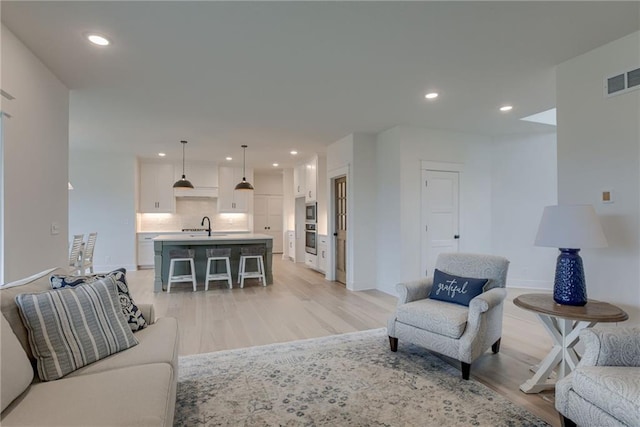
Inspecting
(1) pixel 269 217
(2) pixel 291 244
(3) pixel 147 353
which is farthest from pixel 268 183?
(3) pixel 147 353

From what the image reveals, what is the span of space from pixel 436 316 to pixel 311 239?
5.19 metres

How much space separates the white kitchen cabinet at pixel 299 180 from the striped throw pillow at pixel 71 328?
20.5ft

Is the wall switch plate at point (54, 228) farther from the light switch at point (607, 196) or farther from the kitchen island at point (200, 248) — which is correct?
the light switch at point (607, 196)

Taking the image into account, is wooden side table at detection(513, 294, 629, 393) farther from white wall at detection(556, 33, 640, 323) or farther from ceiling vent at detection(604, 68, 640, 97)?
ceiling vent at detection(604, 68, 640, 97)

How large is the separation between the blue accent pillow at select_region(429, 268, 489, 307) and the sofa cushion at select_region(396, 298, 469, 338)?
0.19 ft

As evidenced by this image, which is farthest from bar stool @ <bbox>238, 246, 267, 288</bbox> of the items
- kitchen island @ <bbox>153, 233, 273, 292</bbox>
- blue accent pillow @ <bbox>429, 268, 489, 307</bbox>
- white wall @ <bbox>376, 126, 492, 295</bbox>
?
blue accent pillow @ <bbox>429, 268, 489, 307</bbox>

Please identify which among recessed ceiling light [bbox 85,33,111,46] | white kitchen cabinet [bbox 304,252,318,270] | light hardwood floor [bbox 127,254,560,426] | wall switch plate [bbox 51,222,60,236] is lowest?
light hardwood floor [bbox 127,254,560,426]

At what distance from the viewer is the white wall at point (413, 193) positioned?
5.02 metres

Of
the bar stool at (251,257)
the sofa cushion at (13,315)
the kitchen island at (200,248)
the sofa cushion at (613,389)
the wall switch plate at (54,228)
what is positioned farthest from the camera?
the bar stool at (251,257)

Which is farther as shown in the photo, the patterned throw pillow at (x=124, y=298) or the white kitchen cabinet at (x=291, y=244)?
the white kitchen cabinet at (x=291, y=244)

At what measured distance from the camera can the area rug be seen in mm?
2012

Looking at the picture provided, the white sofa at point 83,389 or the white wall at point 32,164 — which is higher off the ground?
the white wall at point 32,164

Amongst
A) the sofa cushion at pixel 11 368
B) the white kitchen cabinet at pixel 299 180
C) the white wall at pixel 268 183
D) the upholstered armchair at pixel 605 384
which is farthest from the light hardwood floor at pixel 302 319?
the white wall at pixel 268 183

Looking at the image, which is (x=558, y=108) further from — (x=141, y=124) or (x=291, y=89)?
(x=141, y=124)
